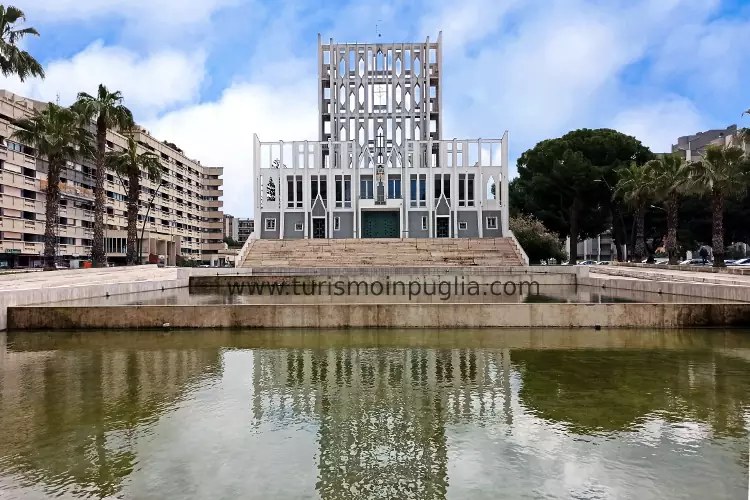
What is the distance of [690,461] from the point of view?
552cm

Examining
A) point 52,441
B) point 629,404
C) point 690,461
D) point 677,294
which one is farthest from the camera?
point 677,294

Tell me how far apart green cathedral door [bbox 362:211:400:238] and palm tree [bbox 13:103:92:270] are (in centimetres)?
2864

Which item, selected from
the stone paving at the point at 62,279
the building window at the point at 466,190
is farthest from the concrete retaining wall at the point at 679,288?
the building window at the point at 466,190

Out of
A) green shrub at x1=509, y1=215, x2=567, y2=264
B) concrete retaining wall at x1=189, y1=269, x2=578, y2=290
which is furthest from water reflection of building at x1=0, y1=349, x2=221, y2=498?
green shrub at x1=509, y1=215, x2=567, y2=264

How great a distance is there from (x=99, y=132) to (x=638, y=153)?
51858 millimetres

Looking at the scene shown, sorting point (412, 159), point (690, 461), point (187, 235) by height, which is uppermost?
point (412, 159)

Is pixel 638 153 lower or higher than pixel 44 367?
higher

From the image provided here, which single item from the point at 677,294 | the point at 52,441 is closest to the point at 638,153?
the point at 677,294

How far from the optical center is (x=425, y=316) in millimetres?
13875

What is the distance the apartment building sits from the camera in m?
50.8

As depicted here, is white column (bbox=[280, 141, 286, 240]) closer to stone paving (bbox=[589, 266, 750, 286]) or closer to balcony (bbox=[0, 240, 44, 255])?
balcony (bbox=[0, 240, 44, 255])

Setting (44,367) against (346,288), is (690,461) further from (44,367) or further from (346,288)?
(346,288)

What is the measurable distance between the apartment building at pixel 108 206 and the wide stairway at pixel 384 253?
12.7 m

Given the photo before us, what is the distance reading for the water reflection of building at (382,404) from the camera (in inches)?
207
